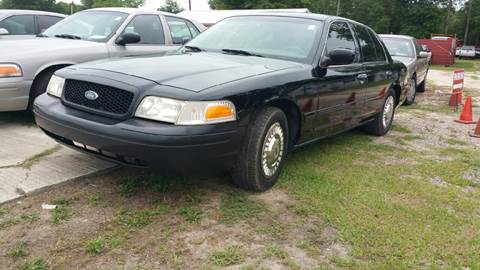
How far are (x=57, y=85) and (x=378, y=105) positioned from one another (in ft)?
13.4

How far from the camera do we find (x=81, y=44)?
5953mm

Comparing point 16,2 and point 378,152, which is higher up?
point 16,2

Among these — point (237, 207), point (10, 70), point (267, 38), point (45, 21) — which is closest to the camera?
point (237, 207)

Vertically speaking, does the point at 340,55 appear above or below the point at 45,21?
below

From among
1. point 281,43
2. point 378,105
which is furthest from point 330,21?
point 378,105

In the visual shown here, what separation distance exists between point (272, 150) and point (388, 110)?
11.5ft

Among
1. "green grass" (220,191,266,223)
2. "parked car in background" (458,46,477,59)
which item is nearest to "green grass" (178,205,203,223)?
"green grass" (220,191,266,223)

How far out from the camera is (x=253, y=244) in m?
3.02

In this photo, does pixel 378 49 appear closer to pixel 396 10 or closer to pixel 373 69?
pixel 373 69

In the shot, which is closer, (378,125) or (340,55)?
(340,55)

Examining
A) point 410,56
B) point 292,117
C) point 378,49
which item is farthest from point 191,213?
point 410,56

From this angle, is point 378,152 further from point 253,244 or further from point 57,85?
point 57,85

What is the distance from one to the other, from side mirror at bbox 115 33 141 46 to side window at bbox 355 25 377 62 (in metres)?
2.92

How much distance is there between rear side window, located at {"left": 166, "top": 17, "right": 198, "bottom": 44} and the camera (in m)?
A: 7.19
